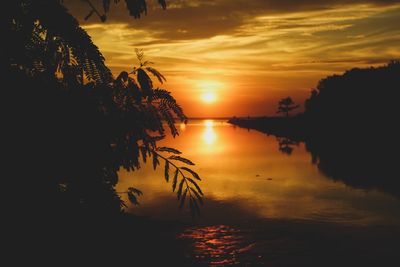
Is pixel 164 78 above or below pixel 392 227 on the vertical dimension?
above

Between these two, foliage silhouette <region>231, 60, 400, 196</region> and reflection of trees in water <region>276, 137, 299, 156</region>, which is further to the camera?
reflection of trees in water <region>276, 137, 299, 156</region>

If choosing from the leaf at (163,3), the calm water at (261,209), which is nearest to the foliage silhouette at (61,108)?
the leaf at (163,3)

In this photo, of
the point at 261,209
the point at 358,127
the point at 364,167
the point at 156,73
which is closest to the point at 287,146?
the point at 358,127

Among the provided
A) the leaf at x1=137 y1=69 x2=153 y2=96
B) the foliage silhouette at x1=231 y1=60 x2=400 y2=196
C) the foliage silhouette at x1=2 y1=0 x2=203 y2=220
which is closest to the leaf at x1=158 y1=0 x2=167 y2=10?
the foliage silhouette at x1=2 y1=0 x2=203 y2=220

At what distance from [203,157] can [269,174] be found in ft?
45.8

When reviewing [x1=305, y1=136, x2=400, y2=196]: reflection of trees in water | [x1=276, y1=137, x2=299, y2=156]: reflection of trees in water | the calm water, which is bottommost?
the calm water

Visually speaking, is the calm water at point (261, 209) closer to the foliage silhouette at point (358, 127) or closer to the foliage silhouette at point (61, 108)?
the foliage silhouette at point (358, 127)

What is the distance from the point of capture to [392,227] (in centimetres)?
1689

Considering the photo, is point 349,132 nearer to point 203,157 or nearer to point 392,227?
point 203,157

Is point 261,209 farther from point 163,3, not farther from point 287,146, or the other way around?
point 287,146

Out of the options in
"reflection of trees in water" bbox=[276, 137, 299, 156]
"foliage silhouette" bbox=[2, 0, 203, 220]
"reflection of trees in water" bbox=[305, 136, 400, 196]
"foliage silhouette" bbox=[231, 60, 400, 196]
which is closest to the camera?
"foliage silhouette" bbox=[2, 0, 203, 220]

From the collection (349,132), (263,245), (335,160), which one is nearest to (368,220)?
(263,245)

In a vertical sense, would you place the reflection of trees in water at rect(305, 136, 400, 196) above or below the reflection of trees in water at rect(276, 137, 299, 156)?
below

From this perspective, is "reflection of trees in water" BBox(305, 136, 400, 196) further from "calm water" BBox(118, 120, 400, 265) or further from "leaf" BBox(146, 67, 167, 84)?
"leaf" BBox(146, 67, 167, 84)
